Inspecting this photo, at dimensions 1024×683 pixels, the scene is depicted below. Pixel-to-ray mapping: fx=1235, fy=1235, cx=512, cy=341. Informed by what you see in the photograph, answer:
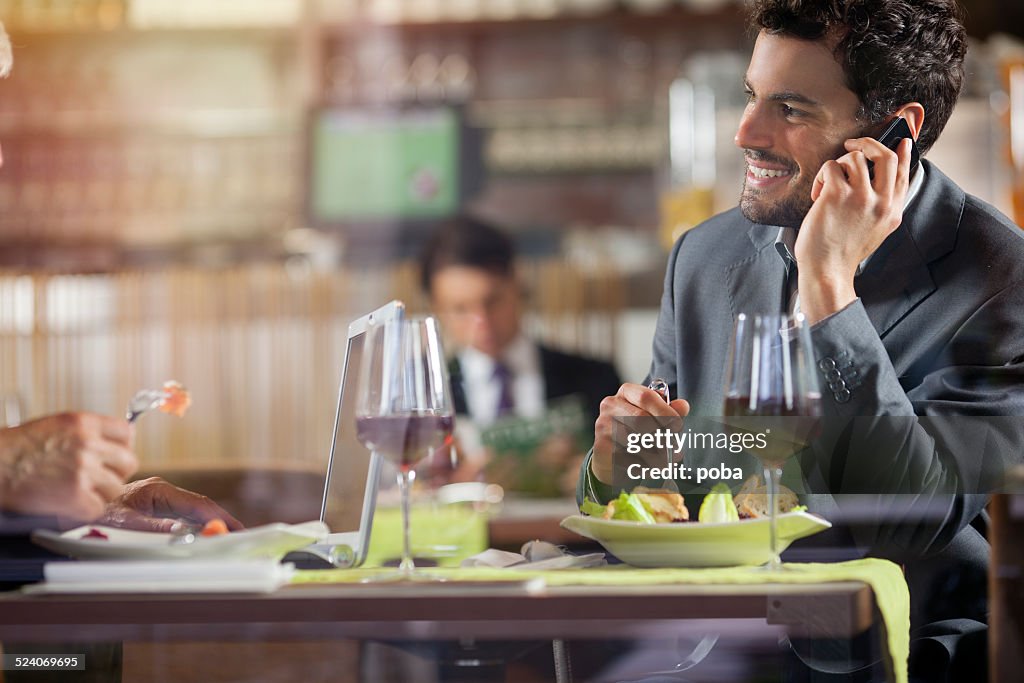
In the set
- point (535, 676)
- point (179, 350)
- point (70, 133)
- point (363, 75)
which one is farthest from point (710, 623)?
point (70, 133)

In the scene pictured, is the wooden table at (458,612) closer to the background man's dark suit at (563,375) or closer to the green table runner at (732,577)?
the green table runner at (732,577)

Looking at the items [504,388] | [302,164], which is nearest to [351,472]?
[504,388]

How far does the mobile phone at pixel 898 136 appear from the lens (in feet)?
4.11

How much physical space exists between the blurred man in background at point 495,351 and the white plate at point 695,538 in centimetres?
187

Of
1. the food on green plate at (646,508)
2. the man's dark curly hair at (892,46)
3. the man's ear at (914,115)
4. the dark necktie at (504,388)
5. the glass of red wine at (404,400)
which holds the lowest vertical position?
the dark necktie at (504,388)

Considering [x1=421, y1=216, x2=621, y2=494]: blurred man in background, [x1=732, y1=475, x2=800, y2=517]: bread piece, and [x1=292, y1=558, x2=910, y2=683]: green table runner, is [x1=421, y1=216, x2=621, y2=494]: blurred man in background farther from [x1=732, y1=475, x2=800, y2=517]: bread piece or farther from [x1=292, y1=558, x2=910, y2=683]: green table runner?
[x1=292, y1=558, x2=910, y2=683]: green table runner

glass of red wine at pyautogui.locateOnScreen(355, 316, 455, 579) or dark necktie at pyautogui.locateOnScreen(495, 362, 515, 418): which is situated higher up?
glass of red wine at pyautogui.locateOnScreen(355, 316, 455, 579)

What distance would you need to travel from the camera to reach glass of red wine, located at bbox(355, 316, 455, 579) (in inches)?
35.3

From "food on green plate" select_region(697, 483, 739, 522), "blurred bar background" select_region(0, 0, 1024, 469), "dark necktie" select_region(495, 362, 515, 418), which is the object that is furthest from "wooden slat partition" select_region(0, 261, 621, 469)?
"food on green plate" select_region(697, 483, 739, 522)

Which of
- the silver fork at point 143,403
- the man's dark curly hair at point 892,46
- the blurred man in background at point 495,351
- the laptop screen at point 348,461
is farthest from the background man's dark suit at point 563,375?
the laptop screen at point 348,461

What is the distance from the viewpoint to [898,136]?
1.26m

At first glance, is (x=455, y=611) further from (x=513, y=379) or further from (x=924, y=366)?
(x=513, y=379)

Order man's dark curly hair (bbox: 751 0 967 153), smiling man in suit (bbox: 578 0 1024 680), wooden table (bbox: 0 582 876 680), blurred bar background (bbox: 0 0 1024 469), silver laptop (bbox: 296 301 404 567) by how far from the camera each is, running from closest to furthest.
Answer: wooden table (bbox: 0 582 876 680) → silver laptop (bbox: 296 301 404 567) → smiling man in suit (bbox: 578 0 1024 680) → man's dark curly hair (bbox: 751 0 967 153) → blurred bar background (bbox: 0 0 1024 469)

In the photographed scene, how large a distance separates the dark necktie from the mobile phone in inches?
67.9
